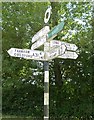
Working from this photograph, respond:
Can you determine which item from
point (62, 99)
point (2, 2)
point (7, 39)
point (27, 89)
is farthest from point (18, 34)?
point (62, 99)

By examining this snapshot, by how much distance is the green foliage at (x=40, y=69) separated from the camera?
926cm

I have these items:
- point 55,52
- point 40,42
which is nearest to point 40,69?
point 40,42

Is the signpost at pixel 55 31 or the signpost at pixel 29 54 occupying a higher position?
the signpost at pixel 55 31

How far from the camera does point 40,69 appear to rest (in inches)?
374

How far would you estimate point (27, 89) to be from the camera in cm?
959

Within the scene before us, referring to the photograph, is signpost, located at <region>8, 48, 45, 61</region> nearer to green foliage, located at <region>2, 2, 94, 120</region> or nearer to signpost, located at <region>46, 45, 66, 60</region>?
signpost, located at <region>46, 45, 66, 60</region>

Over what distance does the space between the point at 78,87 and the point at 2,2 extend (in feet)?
12.7

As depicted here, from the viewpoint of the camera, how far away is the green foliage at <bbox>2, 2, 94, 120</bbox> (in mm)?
9258

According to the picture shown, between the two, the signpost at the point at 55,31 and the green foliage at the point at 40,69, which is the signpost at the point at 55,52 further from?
the green foliage at the point at 40,69

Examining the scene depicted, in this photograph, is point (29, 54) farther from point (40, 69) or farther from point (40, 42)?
point (40, 69)

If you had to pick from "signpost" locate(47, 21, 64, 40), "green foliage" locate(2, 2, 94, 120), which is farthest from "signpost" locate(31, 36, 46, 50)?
"green foliage" locate(2, 2, 94, 120)

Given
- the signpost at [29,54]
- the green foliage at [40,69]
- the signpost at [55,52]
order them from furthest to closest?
1. the green foliage at [40,69]
2. the signpost at [29,54]
3. the signpost at [55,52]

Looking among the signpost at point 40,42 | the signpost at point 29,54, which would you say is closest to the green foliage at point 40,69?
the signpost at point 40,42

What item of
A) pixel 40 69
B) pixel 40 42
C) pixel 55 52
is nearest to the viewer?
pixel 55 52
